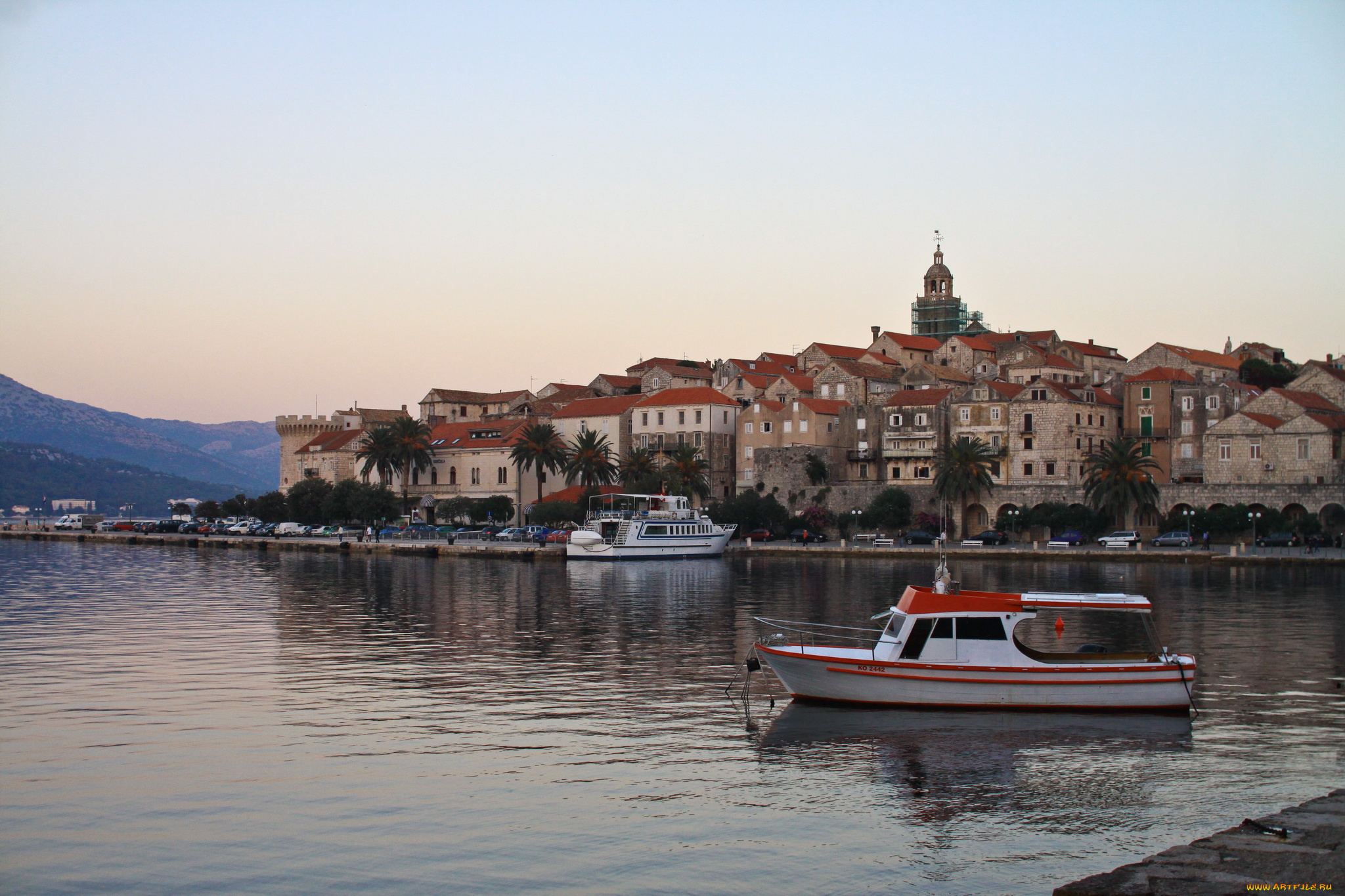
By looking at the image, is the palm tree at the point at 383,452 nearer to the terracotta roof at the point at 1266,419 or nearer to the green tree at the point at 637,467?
the green tree at the point at 637,467

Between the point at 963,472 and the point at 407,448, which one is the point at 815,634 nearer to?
the point at 963,472

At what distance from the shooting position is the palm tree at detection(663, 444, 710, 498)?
92.0m

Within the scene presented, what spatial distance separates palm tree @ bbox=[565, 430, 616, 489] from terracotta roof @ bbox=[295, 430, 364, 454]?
109 ft

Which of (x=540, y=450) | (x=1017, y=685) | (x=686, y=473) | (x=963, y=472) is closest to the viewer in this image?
(x=1017, y=685)

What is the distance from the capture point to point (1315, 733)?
21.5 metres

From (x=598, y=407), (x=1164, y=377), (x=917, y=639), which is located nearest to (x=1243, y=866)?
(x=917, y=639)

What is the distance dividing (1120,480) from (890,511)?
15944mm

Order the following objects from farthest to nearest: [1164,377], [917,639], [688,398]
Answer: [688,398], [1164,377], [917,639]

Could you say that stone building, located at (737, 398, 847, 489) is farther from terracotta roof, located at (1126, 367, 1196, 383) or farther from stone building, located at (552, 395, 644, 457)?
terracotta roof, located at (1126, 367, 1196, 383)

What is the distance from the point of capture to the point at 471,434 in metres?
115

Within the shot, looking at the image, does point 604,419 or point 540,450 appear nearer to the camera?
point 540,450

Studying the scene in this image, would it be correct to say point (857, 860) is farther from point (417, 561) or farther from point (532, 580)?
point (417, 561)

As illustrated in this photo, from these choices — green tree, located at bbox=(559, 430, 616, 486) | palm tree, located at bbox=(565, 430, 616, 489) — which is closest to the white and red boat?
green tree, located at bbox=(559, 430, 616, 486)

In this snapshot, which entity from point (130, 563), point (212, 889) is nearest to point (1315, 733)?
point (212, 889)
